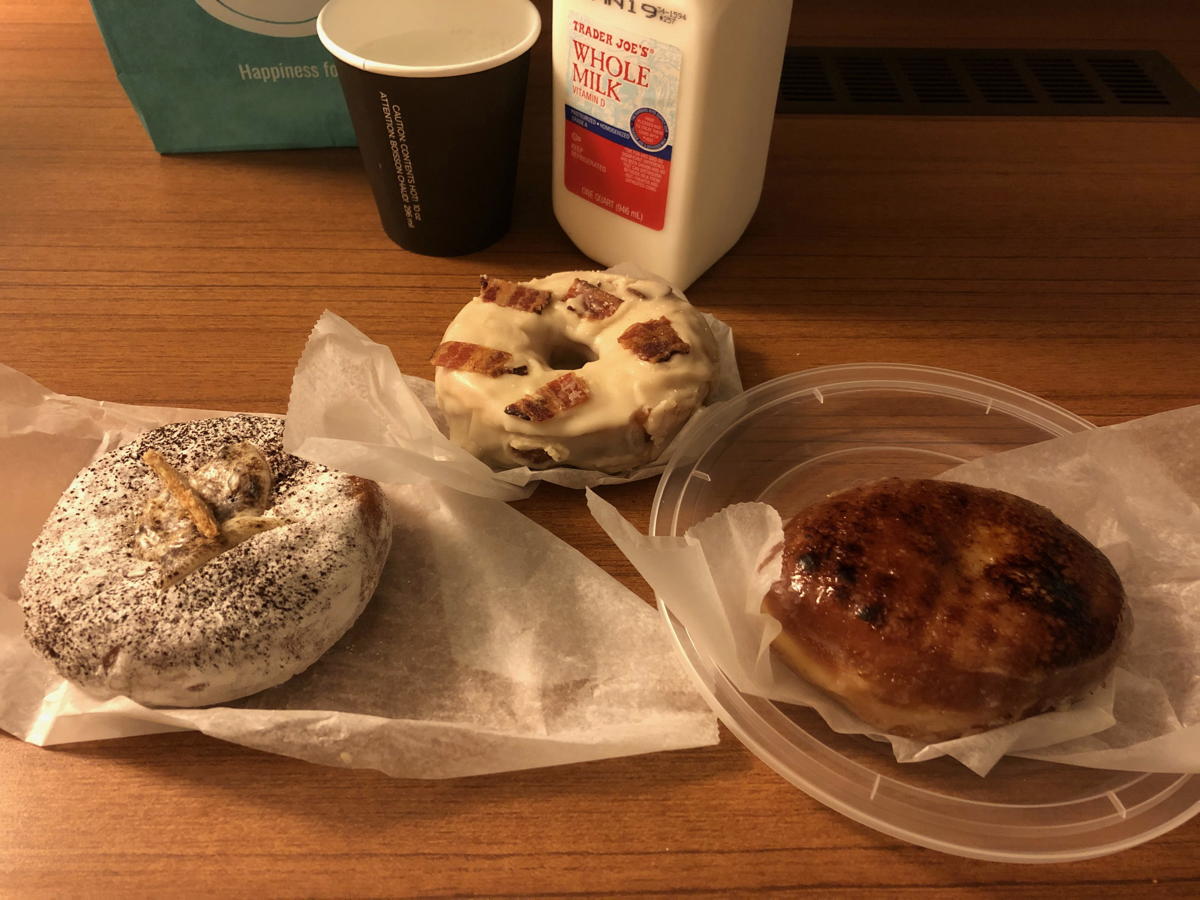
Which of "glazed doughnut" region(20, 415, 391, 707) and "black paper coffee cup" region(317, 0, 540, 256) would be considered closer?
"glazed doughnut" region(20, 415, 391, 707)

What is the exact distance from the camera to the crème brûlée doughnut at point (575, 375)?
2.10 feet

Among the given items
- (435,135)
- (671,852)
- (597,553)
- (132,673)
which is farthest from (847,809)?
(435,135)

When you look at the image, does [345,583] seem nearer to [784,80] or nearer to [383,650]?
[383,650]

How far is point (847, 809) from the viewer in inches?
19.5

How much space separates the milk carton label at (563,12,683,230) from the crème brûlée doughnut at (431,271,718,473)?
0.09m

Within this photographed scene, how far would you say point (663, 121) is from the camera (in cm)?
70

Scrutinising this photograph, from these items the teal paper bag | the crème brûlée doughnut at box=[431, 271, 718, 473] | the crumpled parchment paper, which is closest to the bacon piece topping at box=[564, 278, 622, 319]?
the crème brûlée doughnut at box=[431, 271, 718, 473]

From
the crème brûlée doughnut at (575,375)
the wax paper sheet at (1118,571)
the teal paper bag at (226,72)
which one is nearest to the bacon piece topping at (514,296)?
the crème brûlée doughnut at (575,375)

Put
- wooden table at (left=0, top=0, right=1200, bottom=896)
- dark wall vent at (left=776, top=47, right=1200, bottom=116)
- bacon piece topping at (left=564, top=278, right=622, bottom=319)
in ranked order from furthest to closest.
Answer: dark wall vent at (left=776, top=47, right=1200, bottom=116) < bacon piece topping at (left=564, top=278, right=622, bottom=319) < wooden table at (left=0, top=0, right=1200, bottom=896)

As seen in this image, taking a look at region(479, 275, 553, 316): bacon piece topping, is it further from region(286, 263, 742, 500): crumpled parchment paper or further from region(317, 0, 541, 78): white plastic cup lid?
region(317, 0, 541, 78): white plastic cup lid

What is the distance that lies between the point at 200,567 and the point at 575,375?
0.88 ft

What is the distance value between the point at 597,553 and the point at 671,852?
0.21m

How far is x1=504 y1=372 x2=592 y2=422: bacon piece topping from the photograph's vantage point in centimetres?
63

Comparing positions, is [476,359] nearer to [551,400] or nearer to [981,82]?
[551,400]
